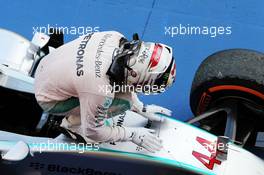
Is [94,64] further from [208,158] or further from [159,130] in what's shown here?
[208,158]

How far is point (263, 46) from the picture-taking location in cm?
377

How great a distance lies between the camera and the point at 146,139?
2.32 meters

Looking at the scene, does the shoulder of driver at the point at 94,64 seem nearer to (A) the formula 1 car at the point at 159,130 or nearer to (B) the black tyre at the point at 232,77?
(A) the formula 1 car at the point at 159,130

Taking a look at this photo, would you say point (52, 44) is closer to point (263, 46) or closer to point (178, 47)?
point (178, 47)

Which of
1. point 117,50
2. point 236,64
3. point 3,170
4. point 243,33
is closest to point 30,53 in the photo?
point 3,170

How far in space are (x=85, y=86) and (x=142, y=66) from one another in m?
0.27

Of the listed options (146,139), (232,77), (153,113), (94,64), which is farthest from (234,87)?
(94,64)

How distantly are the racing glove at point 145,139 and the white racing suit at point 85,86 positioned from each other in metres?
0.04

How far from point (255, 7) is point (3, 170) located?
2486 millimetres

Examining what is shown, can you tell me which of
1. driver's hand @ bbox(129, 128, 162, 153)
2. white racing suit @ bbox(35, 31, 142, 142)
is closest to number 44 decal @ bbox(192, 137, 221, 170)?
driver's hand @ bbox(129, 128, 162, 153)

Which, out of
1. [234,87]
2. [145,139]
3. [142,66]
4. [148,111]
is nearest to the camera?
[142,66]

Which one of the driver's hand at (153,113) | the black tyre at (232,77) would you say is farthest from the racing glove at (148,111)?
the black tyre at (232,77)

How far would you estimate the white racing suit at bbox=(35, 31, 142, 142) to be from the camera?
2086mm

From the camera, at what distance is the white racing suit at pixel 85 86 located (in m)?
2.09
